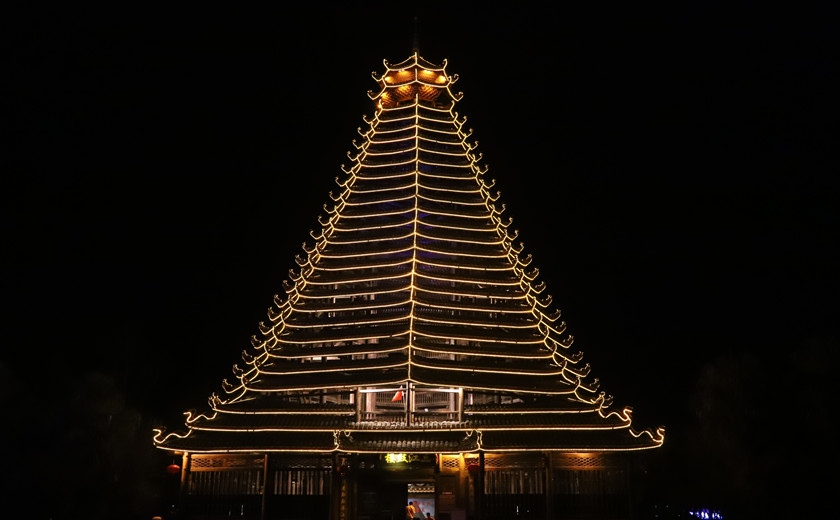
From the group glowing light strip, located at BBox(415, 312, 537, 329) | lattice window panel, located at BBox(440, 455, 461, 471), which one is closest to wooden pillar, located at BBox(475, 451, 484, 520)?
lattice window panel, located at BBox(440, 455, 461, 471)

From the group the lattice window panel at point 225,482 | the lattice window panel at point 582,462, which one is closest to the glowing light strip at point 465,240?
the lattice window panel at point 582,462

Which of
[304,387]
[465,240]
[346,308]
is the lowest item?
[304,387]

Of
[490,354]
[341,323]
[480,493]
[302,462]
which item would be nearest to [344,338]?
[341,323]

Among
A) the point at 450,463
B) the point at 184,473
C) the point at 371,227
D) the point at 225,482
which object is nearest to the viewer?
the point at 450,463

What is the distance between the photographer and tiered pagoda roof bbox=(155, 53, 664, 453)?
25.8 meters

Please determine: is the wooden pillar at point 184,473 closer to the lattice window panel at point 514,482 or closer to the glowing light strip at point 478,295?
the glowing light strip at point 478,295

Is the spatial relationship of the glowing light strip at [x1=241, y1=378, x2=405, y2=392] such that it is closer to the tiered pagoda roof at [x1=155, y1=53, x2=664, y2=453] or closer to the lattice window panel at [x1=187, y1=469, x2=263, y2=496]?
the tiered pagoda roof at [x1=155, y1=53, x2=664, y2=453]

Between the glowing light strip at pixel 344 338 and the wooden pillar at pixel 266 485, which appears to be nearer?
the wooden pillar at pixel 266 485

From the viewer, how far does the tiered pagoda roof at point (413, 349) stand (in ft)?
84.5

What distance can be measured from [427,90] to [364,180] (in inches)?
191

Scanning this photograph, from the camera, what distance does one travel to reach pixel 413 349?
2636 centimetres

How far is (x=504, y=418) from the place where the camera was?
2634cm

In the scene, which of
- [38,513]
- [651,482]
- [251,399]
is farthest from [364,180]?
[651,482]

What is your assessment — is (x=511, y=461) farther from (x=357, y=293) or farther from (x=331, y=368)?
(x=357, y=293)
